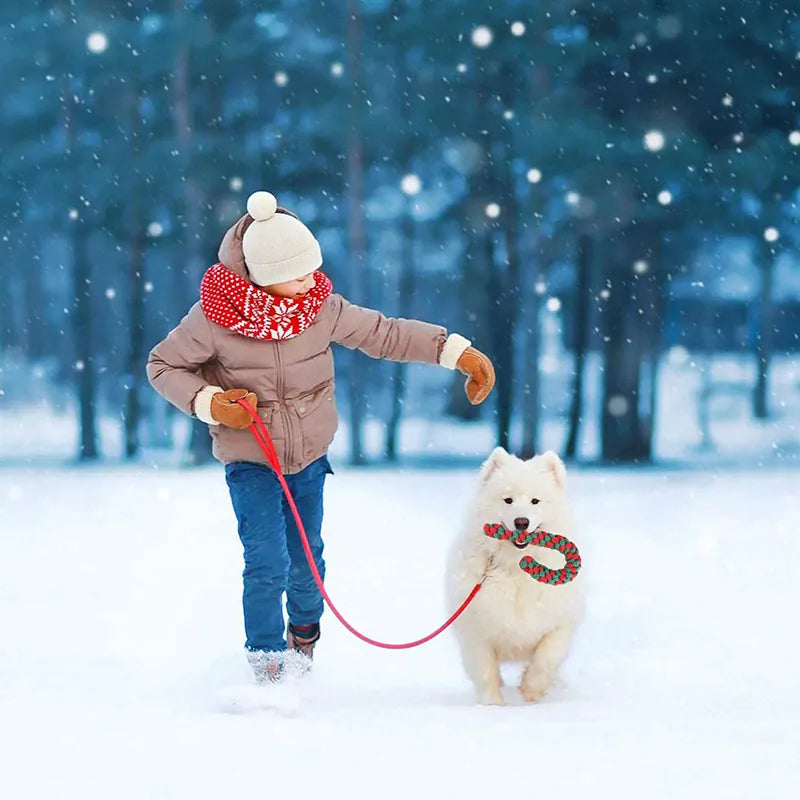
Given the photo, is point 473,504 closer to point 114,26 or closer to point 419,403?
point 114,26

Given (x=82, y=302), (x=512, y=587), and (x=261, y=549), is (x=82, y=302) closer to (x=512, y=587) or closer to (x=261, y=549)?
(x=261, y=549)

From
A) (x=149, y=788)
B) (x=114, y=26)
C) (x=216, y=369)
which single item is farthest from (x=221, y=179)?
(x=149, y=788)

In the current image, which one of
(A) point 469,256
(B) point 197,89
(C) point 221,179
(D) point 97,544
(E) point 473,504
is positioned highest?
(B) point 197,89

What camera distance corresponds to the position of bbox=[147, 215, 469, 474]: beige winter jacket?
11.4 feet

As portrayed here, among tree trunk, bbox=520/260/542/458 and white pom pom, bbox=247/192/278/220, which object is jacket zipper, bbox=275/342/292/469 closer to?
white pom pom, bbox=247/192/278/220

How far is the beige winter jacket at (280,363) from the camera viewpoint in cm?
348

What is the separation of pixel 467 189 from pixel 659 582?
8857 millimetres

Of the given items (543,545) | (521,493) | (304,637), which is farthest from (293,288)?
(304,637)

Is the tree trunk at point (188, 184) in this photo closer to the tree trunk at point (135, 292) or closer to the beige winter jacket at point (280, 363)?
the tree trunk at point (135, 292)

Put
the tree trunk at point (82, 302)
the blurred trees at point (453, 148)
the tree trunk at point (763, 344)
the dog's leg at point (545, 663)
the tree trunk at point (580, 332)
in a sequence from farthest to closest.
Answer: the tree trunk at point (763, 344) → the tree trunk at point (82, 302) → the tree trunk at point (580, 332) → the blurred trees at point (453, 148) → the dog's leg at point (545, 663)

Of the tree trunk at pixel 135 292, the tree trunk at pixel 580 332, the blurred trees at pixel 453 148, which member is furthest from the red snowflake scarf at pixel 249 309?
the tree trunk at pixel 135 292

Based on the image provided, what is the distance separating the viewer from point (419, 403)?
55.5 ft

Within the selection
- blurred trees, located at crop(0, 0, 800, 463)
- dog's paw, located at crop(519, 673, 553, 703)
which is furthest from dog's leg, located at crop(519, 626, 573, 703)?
blurred trees, located at crop(0, 0, 800, 463)

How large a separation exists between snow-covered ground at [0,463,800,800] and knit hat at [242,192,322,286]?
133 centimetres
